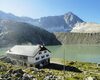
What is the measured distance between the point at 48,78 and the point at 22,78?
5.10 meters

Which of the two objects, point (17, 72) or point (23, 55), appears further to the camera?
point (23, 55)

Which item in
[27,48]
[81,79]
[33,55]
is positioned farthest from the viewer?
[27,48]

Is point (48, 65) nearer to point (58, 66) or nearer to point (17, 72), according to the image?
point (58, 66)

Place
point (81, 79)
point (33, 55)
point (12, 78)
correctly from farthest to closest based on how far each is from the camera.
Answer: point (33, 55) → point (81, 79) → point (12, 78)

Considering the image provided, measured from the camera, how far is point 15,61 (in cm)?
7262

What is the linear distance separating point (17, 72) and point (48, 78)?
6753mm

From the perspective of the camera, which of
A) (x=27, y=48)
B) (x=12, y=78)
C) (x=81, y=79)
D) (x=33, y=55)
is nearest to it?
(x=12, y=78)

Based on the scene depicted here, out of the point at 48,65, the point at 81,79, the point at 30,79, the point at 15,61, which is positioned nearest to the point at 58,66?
the point at 48,65

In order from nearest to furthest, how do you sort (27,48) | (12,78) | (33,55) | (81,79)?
(12,78), (81,79), (33,55), (27,48)

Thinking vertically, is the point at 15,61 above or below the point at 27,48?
below

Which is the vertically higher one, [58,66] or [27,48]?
[27,48]

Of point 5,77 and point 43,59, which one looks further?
point 43,59

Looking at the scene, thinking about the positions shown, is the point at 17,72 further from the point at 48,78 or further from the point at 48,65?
the point at 48,65

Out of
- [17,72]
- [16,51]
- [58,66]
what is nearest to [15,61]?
[16,51]
